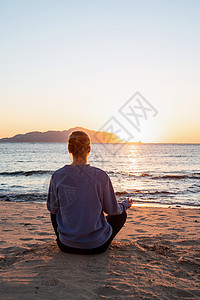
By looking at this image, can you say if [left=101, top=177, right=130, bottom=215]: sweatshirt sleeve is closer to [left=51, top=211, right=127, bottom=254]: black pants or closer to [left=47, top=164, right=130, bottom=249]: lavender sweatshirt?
[left=47, top=164, right=130, bottom=249]: lavender sweatshirt

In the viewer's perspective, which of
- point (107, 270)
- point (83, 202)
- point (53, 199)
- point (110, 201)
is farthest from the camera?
point (53, 199)

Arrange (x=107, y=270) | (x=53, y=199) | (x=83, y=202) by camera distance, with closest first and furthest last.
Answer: (x=107, y=270) < (x=83, y=202) < (x=53, y=199)

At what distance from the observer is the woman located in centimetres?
309

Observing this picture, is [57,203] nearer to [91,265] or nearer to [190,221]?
[91,265]

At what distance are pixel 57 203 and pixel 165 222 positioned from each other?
390cm

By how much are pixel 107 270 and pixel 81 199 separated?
80cm

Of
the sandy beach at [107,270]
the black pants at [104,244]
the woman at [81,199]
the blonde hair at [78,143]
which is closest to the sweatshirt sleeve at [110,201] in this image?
the woman at [81,199]

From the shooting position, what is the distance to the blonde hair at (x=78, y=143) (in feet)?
10.0

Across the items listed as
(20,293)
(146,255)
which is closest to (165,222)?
(146,255)

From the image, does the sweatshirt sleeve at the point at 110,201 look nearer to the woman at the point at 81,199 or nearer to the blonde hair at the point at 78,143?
the woman at the point at 81,199

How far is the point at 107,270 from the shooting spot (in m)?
2.98

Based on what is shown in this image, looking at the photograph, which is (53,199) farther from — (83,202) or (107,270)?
(107,270)

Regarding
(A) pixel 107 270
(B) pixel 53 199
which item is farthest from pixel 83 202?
(A) pixel 107 270

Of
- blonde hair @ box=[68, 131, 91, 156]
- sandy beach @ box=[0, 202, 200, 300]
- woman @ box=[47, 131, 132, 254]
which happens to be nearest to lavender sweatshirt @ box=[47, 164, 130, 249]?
woman @ box=[47, 131, 132, 254]
